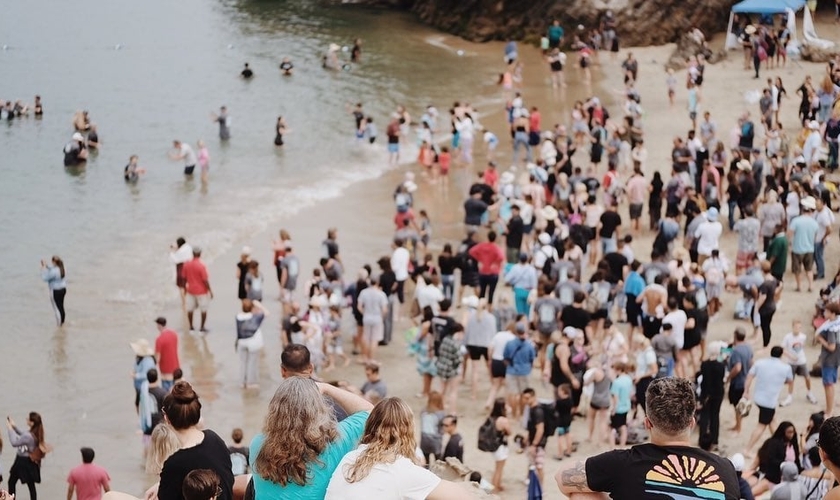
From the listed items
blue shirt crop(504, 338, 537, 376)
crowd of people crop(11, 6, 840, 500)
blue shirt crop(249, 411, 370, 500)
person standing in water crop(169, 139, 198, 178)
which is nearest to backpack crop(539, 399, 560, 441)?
crowd of people crop(11, 6, 840, 500)

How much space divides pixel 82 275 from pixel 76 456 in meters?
7.48

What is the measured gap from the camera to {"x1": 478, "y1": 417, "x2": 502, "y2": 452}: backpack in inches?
508

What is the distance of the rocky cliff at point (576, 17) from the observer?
125 feet

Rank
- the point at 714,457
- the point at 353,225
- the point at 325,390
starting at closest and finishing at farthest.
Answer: the point at 714,457, the point at 325,390, the point at 353,225

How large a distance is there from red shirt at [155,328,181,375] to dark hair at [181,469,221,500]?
10727 millimetres

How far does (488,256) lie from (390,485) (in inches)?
545

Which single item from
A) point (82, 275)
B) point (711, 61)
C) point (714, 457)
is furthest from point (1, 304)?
point (711, 61)

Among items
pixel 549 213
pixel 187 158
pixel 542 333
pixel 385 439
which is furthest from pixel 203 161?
pixel 385 439

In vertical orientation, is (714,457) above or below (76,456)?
above

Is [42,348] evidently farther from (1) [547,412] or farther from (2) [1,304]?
(1) [547,412]

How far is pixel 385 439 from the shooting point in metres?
4.76

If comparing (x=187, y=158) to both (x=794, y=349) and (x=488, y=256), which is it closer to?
(x=488, y=256)

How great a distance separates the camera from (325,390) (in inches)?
209

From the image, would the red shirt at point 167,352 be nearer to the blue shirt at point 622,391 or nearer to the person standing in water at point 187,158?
the blue shirt at point 622,391
